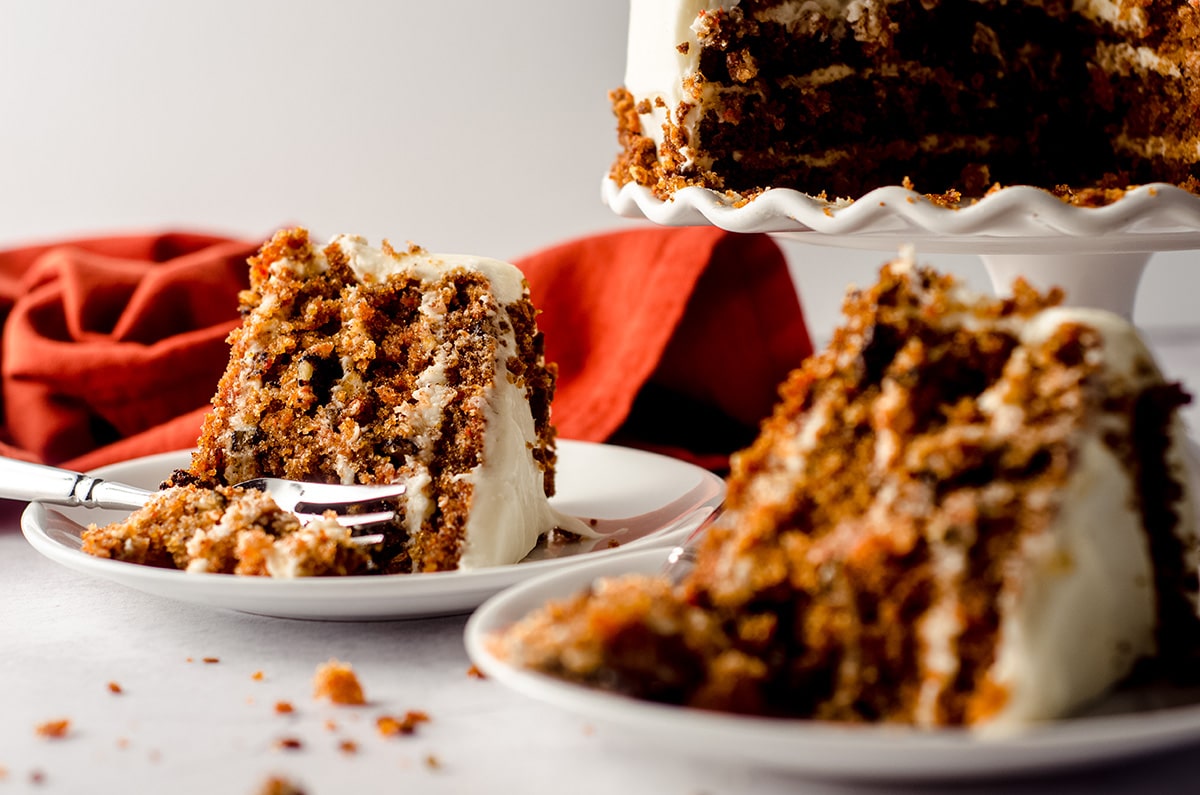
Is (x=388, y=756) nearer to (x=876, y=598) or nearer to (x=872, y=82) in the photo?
(x=876, y=598)

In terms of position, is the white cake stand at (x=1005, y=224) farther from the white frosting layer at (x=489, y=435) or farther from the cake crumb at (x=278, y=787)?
the cake crumb at (x=278, y=787)

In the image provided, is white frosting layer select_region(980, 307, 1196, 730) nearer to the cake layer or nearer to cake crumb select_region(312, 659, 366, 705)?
cake crumb select_region(312, 659, 366, 705)

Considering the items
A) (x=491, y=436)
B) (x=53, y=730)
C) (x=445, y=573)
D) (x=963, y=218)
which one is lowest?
(x=53, y=730)

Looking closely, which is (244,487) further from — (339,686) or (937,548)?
(937,548)

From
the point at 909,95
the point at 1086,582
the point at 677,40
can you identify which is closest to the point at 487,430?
the point at 677,40

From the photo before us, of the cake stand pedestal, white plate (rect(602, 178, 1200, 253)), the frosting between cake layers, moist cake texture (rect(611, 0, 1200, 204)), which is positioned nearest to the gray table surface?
the frosting between cake layers

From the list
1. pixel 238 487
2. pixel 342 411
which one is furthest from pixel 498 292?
pixel 238 487
